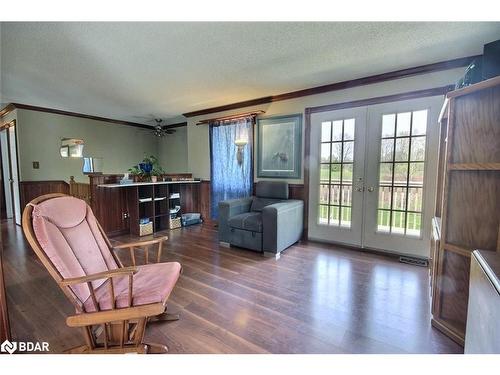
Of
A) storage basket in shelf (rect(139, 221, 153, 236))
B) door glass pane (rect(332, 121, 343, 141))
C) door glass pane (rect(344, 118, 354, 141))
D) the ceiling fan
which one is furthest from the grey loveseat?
the ceiling fan

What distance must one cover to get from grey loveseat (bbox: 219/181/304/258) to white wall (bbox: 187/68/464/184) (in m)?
0.46

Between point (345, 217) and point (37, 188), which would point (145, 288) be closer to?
point (345, 217)

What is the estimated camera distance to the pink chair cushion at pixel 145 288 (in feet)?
4.34

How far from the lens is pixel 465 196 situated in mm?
1508

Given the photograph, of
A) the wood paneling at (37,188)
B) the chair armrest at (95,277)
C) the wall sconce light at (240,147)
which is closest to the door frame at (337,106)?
the wall sconce light at (240,147)

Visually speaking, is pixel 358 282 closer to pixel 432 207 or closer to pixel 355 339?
pixel 355 339

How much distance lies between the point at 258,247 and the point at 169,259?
1.12 m

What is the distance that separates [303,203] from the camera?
3.57 metres

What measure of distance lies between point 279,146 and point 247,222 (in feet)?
4.68

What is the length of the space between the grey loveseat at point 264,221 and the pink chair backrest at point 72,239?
5.52 feet

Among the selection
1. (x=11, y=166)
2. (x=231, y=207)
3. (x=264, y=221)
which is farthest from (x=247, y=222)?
(x=11, y=166)

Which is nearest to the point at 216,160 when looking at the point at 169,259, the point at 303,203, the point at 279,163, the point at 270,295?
the point at 279,163

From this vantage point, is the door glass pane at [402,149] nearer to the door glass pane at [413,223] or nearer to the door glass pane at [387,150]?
the door glass pane at [387,150]

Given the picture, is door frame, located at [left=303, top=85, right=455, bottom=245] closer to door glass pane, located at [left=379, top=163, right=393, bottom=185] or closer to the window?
the window
